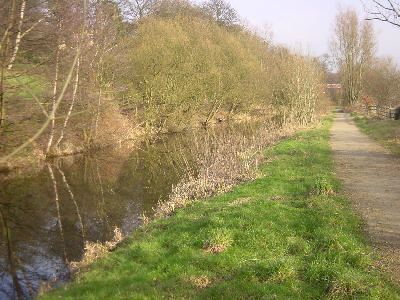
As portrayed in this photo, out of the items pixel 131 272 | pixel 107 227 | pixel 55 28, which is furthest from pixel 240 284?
pixel 55 28

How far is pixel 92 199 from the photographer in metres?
11.8

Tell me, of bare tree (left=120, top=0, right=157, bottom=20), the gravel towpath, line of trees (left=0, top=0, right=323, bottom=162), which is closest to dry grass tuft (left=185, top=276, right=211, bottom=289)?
the gravel towpath

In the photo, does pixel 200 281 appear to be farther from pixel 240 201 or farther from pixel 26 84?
pixel 26 84

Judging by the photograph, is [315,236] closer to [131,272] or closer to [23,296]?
[131,272]

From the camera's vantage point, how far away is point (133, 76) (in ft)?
81.6

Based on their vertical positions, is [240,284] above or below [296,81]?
A: below

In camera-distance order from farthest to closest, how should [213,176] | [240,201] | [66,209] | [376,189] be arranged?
[213,176]
[66,209]
[376,189]
[240,201]

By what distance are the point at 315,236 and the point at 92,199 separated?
791 centimetres

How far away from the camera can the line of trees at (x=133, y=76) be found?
11193 mm

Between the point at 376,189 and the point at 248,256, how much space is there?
5.01 metres

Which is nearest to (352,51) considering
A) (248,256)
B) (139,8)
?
(139,8)

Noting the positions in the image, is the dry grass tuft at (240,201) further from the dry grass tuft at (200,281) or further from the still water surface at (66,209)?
the dry grass tuft at (200,281)

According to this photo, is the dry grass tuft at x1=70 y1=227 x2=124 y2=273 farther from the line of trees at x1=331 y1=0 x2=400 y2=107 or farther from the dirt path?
the line of trees at x1=331 y1=0 x2=400 y2=107

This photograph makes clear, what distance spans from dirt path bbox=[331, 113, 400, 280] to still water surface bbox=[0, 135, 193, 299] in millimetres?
5685
